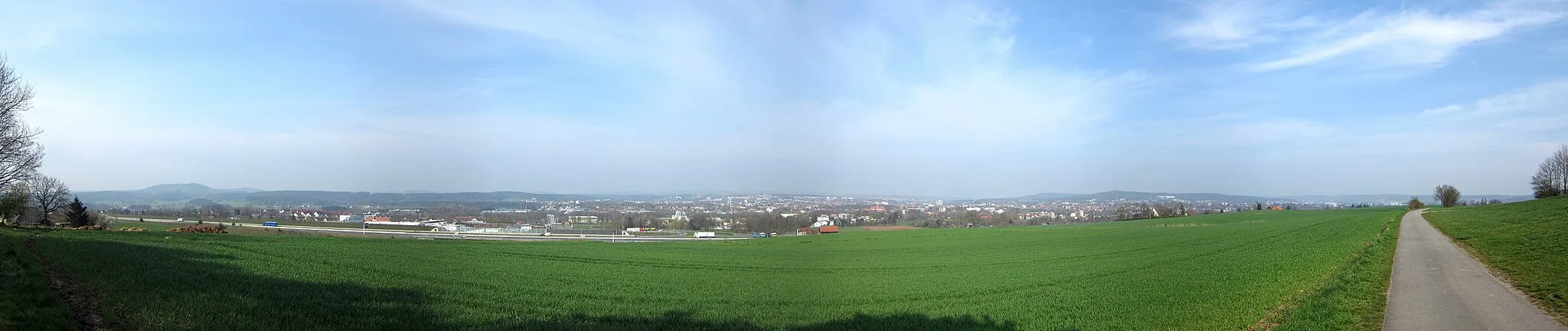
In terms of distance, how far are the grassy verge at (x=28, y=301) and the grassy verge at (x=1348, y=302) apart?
13.6 meters

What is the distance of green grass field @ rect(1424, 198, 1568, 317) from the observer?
10.0 m

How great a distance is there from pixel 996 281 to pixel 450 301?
1082 centimetres

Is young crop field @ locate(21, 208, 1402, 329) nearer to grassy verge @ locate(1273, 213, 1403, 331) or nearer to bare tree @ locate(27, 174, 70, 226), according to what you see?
grassy verge @ locate(1273, 213, 1403, 331)

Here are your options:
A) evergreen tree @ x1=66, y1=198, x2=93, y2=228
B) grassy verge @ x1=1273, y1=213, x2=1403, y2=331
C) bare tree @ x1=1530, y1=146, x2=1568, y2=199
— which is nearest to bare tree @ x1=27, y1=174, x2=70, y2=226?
evergreen tree @ x1=66, y1=198, x2=93, y2=228

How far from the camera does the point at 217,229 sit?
31172 millimetres

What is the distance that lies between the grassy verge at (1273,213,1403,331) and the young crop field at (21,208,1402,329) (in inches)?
1.8

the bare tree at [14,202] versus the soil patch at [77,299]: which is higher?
the bare tree at [14,202]

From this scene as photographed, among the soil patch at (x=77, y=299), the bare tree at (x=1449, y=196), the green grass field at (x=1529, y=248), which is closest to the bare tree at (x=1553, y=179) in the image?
the bare tree at (x=1449, y=196)

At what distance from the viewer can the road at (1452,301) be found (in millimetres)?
8047

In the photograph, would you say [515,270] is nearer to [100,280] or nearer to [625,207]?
[100,280]

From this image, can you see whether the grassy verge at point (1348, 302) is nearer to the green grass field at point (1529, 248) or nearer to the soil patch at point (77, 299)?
the green grass field at point (1529, 248)

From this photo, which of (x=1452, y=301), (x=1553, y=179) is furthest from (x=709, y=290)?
(x=1553, y=179)

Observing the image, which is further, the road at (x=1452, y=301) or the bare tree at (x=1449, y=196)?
the bare tree at (x=1449, y=196)

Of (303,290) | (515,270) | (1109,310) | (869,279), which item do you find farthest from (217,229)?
(1109,310)
